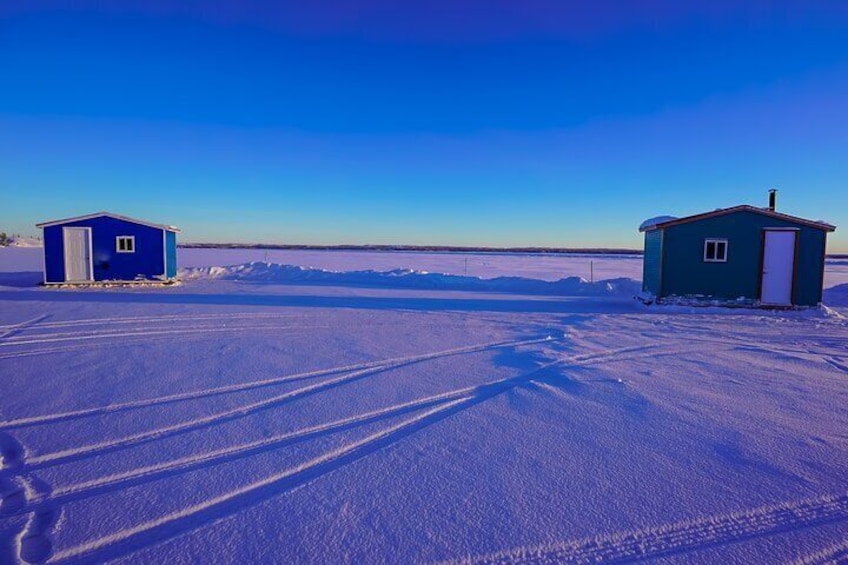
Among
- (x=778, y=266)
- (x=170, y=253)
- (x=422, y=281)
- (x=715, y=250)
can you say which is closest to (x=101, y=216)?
(x=170, y=253)

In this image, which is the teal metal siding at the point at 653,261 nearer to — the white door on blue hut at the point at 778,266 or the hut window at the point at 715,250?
the hut window at the point at 715,250

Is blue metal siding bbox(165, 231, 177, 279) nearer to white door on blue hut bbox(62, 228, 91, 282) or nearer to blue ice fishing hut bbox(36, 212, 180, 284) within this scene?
blue ice fishing hut bbox(36, 212, 180, 284)

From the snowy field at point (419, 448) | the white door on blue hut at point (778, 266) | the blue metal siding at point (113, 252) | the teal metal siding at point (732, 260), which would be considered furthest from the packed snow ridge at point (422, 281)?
the snowy field at point (419, 448)

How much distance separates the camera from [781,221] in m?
14.4

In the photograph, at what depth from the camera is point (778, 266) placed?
14.5 meters

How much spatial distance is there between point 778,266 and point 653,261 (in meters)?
3.59

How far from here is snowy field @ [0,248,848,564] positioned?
2.94 meters

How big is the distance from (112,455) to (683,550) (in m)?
4.57

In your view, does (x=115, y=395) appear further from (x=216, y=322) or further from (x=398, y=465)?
(x=216, y=322)

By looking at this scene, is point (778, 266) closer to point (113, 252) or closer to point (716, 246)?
point (716, 246)

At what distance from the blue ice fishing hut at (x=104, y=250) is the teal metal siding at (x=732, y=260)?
68.3ft

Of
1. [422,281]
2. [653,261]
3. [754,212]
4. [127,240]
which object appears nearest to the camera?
[754,212]

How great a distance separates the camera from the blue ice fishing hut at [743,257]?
14.4m

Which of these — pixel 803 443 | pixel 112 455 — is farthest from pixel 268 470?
pixel 803 443
